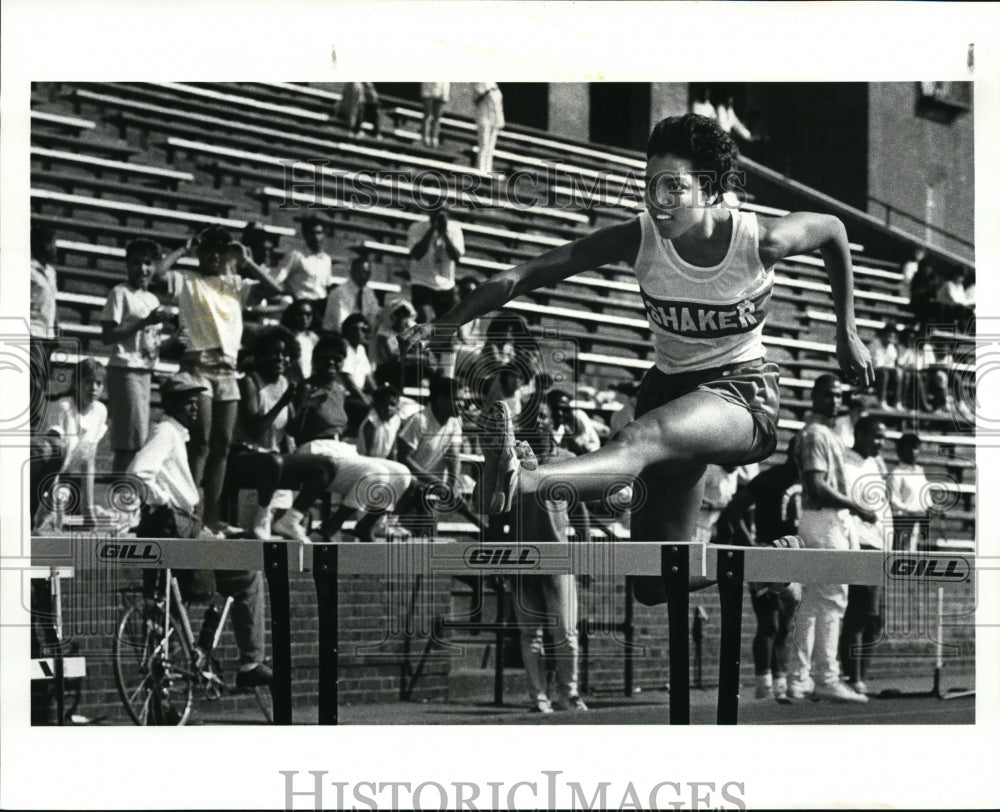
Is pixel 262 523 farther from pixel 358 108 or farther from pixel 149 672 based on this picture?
pixel 358 108

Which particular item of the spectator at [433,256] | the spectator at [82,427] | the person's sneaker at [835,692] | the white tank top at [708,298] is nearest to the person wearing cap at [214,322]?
the spectator at [82,427]

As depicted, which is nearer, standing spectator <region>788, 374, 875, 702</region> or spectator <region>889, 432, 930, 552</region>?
standing spectator <region>788, 374, 875, 702</region>

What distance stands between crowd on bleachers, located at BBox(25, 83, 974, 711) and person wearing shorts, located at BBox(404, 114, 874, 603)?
10 cm

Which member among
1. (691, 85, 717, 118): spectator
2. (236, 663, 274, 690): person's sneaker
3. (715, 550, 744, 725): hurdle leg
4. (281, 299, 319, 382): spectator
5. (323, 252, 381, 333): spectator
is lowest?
(236, 663, 274, 690): person's sneaker

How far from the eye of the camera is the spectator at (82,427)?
8.57 m

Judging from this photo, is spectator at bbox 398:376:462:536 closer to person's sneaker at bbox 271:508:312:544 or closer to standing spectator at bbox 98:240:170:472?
person's sneaker at bbox 271:508:312:544

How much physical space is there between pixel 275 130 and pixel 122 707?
234 centimetres

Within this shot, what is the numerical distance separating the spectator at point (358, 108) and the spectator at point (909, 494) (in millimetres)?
2437

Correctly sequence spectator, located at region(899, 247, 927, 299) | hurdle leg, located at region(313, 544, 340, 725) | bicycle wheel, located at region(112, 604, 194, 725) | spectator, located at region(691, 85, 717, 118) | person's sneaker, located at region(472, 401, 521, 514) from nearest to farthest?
1. hurdle leg, located at region(313, 544, 340, 725)
2. person's sneaker, located at region(472, 401, 521, 514)
3. bicycle wheel, located at region(112, 604, 194, 725)
4. spectator, located at region(691, 85, 717, 118)
5. spectator, located at region(899, 247, 927, 299)

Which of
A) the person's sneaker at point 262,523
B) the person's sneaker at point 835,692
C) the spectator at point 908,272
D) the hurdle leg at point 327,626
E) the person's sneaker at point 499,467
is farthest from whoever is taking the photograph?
the person's sneaker at point 835,692

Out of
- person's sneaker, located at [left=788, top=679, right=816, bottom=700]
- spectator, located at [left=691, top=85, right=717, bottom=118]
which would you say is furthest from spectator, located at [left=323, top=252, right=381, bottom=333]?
person's sneaker, located at [left=788, top=679, right=816, bottom=700]

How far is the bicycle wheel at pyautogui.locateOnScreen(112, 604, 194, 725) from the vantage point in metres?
8.77

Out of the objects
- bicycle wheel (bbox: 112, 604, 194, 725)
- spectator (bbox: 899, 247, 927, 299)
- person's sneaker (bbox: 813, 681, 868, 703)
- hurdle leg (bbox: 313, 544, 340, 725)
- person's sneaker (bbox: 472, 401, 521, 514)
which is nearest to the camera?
hurdle leg (bbox: 313, 544, 340, 725)

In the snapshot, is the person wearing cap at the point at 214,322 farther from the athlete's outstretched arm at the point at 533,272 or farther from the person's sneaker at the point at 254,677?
the person's sneaker at the point at 254,677
